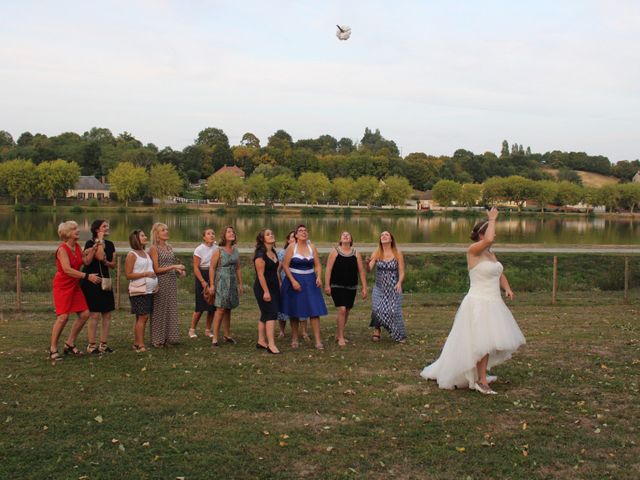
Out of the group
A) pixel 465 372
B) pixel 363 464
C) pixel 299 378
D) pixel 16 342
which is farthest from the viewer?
pixel 16 342

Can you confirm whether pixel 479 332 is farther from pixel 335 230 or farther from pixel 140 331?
pixel 335 230

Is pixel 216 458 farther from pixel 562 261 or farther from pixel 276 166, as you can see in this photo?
pixel 276 166

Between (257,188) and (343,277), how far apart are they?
347ft

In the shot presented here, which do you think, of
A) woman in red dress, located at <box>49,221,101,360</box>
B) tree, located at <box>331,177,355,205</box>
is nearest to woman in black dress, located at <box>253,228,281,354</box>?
woman in red dress, located at <box>49,221,101,360</box>

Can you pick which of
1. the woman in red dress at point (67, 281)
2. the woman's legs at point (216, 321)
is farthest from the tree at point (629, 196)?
the woman in red dress at point (67, 281)

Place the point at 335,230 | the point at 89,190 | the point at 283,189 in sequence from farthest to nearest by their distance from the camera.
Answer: the point at 89,190 → the point at 283,189 → the point at 335,230

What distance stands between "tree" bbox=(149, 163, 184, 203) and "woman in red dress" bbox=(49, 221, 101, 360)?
103m

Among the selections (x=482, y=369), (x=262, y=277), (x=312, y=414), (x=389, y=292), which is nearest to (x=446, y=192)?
(x=389, y=292)

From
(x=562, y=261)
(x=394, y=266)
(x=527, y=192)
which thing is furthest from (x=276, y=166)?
(x=394, y=266)

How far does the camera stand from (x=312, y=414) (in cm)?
711

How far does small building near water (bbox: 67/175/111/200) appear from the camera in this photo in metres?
121

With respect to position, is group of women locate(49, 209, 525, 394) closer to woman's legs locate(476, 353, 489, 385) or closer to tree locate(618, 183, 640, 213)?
woman's legs locate(476, 353, 489, 385)

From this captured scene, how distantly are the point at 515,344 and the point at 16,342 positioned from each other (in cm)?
799

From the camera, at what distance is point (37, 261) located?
25.5 metres
